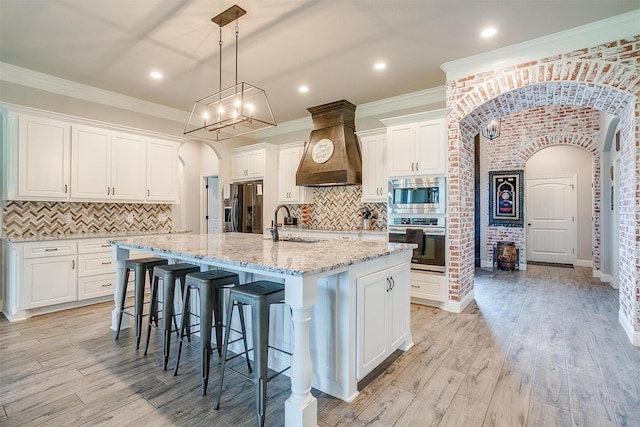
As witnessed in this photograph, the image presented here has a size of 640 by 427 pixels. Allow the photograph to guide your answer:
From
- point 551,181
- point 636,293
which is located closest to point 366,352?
point 636,293

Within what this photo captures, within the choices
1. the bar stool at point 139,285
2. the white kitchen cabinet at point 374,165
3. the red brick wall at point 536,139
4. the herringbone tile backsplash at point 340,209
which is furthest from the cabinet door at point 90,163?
the red brick wall at point 536,139

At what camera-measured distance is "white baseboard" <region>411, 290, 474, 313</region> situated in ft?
12.5

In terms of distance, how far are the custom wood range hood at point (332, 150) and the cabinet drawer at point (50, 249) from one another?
10.6 feet

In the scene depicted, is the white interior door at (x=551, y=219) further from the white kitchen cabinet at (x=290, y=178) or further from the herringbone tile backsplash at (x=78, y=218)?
the herringbone tile backsplash at (x=78, y=218)

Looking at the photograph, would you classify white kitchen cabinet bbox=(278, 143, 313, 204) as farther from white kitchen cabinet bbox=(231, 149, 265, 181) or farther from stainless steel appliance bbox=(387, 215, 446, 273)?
stainless steel appliance bbox=(387, 215, 446, 273)

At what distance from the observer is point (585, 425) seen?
71.1 inches

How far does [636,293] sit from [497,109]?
233 centimetres

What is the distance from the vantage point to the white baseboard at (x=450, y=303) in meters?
3.82

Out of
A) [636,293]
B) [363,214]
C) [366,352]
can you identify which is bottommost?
[366,352]

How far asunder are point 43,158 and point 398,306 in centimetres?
439

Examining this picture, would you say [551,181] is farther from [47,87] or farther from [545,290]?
[47,87]

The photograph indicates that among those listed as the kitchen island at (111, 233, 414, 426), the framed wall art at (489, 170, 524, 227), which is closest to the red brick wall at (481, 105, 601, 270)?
the framed wall art at (489, 170, 524, 227)

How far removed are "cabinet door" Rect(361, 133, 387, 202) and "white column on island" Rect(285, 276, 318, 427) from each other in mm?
3314

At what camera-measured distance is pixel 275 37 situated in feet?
10.5
